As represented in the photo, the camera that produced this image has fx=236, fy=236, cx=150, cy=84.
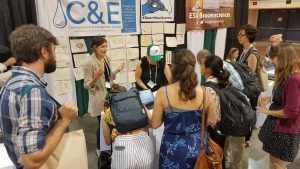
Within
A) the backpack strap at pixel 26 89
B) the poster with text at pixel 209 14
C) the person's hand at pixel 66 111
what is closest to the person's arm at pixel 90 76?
the person's hand at pixel 66 111

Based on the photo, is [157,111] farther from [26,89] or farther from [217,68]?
[26,89]

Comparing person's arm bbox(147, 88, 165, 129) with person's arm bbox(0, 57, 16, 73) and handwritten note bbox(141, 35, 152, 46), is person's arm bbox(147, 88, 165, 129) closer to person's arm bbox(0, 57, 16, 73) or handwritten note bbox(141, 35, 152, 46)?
person's arm bbox(0, 57, 16, 73)

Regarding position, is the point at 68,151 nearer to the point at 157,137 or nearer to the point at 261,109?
the point at 157,137

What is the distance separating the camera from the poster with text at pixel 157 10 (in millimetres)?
3869

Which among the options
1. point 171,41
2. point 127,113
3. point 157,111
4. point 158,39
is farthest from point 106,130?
point 171,41

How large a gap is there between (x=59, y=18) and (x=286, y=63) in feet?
9.04

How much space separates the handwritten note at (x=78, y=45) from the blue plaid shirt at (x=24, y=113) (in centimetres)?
245

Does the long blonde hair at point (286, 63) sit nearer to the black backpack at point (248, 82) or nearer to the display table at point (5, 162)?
the black backpack at point (248, 82)

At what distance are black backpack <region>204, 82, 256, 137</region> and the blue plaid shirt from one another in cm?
136

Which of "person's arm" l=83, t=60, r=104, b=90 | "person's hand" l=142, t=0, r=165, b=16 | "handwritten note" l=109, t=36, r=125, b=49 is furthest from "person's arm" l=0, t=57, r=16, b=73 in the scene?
"person's hand" l=142, t=0, r=165, b=16

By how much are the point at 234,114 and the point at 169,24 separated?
102 inches

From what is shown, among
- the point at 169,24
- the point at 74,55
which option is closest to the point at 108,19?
the point at 74,55

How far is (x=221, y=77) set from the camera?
1918 mm

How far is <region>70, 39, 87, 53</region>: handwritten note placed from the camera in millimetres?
3363
